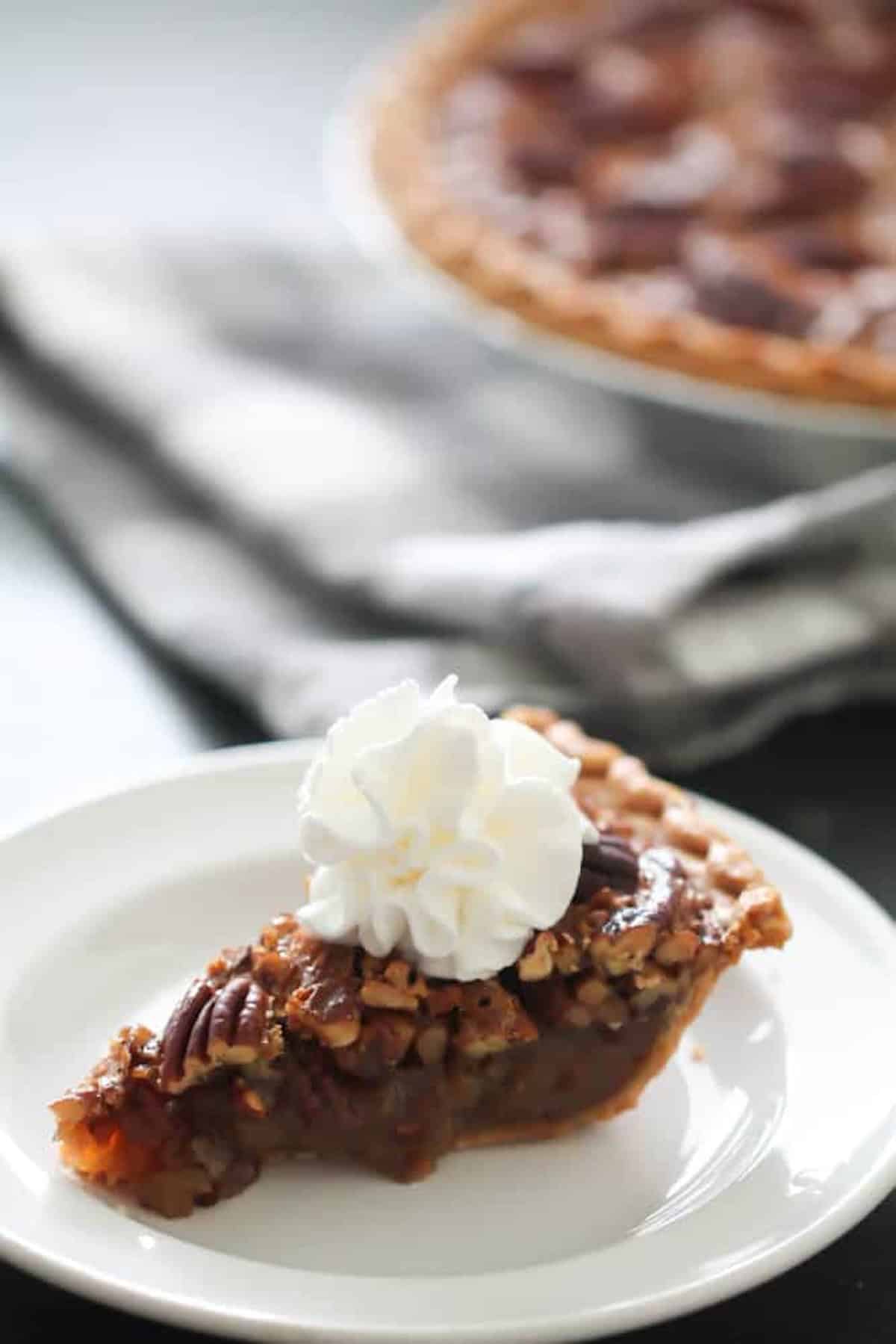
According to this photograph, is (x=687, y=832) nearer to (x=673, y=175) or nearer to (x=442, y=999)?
(x=442, y=999)

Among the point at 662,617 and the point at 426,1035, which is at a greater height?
the point at 426,1035

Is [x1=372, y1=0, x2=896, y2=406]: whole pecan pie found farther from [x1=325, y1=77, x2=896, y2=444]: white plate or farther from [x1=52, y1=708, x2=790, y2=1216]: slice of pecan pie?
[x1=52, y1=708, x2=790, y2=1216]: slice of pecan pie

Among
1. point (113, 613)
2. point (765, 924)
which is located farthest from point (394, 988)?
point (113, 613)

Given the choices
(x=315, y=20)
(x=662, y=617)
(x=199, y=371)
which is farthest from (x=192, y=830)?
(x=315, y=20)

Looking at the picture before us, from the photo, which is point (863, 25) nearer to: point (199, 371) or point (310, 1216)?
point (199, 371)

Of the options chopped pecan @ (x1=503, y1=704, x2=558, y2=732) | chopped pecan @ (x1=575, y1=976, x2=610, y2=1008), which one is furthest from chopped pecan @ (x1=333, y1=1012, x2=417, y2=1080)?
chopped pecan @ (x1=503, y1=704, x2=558, y2=732)

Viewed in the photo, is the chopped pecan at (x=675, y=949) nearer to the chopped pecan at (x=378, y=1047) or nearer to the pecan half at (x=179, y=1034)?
the chopped pecan at (x=378, y=1047)

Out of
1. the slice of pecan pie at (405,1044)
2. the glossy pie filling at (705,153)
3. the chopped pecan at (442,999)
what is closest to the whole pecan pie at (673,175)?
the glossy pie filling at (705,153)
